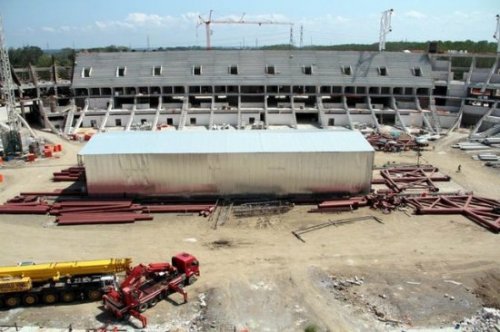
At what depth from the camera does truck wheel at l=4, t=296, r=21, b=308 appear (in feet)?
60.7

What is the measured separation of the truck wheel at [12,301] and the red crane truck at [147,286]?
12.5 feet

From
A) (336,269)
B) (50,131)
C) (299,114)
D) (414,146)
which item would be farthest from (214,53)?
(336,269)

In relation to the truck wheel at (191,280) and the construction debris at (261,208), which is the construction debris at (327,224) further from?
the truck wheel at (191,280)

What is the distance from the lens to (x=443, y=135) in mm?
48219

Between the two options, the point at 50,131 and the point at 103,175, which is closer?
the point at 103,175

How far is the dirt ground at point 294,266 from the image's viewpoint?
17.9m

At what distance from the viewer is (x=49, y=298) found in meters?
18.7

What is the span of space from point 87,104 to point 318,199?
3595 cm

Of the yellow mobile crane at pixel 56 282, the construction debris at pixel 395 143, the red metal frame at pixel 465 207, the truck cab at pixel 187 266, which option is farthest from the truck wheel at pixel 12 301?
the construction debris at pixel 395 143

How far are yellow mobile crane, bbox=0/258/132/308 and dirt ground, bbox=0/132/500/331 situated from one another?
1.38ft

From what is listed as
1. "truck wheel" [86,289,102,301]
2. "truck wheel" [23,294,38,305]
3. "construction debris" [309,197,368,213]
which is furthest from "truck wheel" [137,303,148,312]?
"construction debris" [309,197,368,213]

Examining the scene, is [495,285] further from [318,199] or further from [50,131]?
[50,131]

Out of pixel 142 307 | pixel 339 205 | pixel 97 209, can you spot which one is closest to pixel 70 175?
A: pixel 97 209

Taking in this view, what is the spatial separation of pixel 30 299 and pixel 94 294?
263 centimetres
